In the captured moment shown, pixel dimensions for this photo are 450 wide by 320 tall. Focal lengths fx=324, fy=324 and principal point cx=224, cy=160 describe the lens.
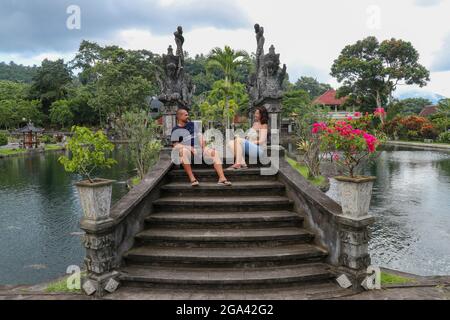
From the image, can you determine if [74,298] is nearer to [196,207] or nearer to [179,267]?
[179,267]

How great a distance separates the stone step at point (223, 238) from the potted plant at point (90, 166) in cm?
81

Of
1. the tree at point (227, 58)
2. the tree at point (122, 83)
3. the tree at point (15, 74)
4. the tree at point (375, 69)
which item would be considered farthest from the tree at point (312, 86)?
the tree at point (15, 74)

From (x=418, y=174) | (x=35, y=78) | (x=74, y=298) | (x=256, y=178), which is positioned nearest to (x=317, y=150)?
(x=418, y=174)

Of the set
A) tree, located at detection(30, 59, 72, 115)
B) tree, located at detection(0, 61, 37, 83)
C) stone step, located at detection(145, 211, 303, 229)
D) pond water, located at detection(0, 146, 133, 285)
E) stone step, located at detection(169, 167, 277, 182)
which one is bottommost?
pond water, located at detection(0, 146, 133, 285)

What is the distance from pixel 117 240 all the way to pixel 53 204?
27.8 feet

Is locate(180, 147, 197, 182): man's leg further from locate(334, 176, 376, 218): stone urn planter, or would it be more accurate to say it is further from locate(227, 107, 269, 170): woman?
locate(334, 176, 376, 218): stone urn planter

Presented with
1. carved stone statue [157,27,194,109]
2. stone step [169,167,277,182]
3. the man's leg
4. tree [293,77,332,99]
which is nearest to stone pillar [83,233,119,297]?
A: the man's leg

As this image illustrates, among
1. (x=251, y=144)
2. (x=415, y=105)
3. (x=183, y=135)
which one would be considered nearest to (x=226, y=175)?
(x=251, y=144)

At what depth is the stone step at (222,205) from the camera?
4.66 meters

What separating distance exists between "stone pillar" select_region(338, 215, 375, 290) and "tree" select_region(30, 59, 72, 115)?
54.7m

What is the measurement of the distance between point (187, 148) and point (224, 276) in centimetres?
211

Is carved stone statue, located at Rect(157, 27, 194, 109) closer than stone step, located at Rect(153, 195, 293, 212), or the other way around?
stone step, located at Rect(153, 195, 293, 212)

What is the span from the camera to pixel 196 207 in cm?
470

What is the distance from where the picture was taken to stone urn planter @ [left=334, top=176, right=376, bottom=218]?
3502mm
